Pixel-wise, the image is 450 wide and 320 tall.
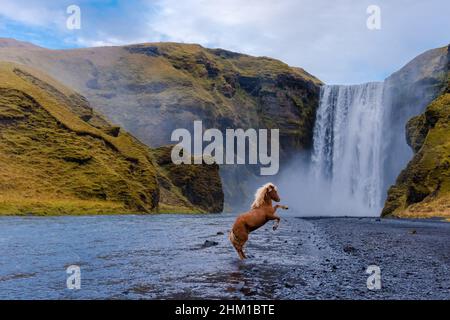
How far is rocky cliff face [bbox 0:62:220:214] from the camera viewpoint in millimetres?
72500

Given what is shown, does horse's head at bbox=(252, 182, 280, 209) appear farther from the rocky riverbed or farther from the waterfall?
the waterfall

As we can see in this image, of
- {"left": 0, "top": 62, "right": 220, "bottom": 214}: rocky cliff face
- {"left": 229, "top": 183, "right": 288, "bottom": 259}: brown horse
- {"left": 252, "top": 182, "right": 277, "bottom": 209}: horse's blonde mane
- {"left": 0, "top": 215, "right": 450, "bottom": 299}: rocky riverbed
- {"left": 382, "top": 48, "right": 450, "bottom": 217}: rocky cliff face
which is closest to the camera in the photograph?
{"left": 0, "top": 215, "right": 450, "bottom": 299}: rocky riverbed

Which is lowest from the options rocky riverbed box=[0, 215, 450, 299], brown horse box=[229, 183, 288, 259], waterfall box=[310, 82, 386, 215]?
rocky riverbed box=[0, 215, 450, 299]

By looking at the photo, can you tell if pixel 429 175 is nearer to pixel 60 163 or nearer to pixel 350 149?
pixel 350 149

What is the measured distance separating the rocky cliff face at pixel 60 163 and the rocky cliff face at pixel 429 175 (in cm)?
5174

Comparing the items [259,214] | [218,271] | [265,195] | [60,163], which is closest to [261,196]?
[265,195]

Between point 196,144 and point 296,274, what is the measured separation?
172960mm

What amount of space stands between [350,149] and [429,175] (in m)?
62.6

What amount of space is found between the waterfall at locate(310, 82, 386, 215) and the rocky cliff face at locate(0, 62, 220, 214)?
6042 centimetres

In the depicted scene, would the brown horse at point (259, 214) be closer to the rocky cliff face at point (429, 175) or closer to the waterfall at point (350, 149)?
the rocky cliff face at point (429, 175)

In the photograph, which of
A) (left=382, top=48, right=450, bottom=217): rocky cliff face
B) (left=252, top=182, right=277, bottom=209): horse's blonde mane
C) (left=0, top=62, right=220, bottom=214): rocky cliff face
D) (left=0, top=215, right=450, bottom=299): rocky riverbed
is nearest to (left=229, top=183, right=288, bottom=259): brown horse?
(left=252, top=182, right=277, bottom=209): horse's blonde mane
